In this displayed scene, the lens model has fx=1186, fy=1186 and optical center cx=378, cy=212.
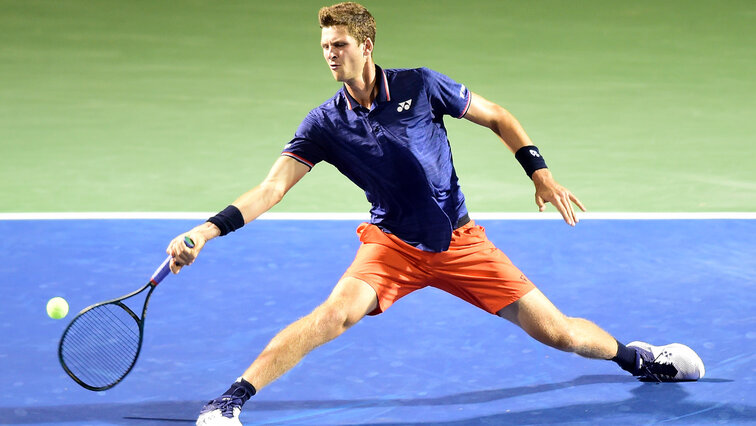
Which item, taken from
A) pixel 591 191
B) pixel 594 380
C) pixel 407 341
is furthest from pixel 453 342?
pixel 591 191

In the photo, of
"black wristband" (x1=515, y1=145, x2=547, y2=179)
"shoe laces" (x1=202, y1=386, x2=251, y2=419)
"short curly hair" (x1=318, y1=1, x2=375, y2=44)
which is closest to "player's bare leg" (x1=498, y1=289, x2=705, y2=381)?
"black wristband" (x1=515, y1=145, x2=547, y2=179)

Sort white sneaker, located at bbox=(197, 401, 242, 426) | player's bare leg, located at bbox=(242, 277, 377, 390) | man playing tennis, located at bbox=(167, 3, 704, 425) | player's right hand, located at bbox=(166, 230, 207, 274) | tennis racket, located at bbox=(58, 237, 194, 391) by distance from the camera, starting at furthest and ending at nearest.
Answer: tennis racket, located at bbox=(58, 237, 194, 391) → man playing tennis, located at bbox=(167, 3, 704, 425) → player's bare leg, located at bbox=(242, 277, 377, 390) → white sneaker, located at bbox=(197, 401, 242, 426) → player's right hand, located at bbox=(166, 230, 207, 274)

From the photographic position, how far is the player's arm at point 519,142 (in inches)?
213

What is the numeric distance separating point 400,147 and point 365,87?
0.33 m

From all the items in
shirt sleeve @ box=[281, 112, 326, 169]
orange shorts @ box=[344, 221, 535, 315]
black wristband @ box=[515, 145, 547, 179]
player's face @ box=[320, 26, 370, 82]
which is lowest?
orange shorts @ box=[344, 221, 535, 315]

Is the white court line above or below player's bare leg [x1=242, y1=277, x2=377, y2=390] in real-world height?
above

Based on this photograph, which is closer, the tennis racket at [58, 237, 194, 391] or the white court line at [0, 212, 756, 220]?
the tennis racket at [58, 237, 194, 391]

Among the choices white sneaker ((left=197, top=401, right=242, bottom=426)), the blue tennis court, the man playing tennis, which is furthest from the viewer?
the blue tennis court

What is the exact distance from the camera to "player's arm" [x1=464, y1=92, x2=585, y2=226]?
541cm

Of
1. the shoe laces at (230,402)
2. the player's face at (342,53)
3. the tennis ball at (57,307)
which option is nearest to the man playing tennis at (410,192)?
the player's face at (342,53)

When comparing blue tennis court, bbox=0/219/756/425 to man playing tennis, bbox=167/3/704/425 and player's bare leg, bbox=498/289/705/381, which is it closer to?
player's bare leg, bbox=498/289/705/381

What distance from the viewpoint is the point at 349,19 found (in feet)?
17.6

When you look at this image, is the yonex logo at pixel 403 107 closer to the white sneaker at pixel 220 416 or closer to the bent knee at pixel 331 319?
the bent knee at pixel 331 319

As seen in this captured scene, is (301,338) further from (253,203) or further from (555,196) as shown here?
(555,196)
